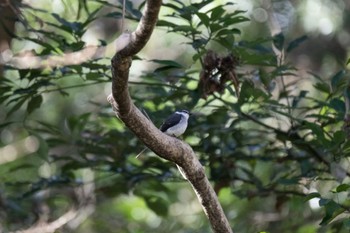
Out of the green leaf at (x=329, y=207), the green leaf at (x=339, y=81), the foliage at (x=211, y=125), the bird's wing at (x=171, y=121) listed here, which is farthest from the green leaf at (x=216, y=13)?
the green leaf at (x=329, y=207)

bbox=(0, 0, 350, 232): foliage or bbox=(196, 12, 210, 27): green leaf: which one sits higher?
bbox=(196, 12, 210, 27): green leaf

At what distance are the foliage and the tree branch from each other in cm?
47

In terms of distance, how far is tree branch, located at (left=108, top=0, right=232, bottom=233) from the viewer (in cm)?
241

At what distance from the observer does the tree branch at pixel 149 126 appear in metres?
2.41

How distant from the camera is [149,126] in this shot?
2.95m

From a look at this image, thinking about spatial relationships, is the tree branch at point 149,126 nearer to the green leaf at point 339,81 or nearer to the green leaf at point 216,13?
the green leaf at point 216,13

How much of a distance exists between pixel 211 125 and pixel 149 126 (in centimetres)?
190

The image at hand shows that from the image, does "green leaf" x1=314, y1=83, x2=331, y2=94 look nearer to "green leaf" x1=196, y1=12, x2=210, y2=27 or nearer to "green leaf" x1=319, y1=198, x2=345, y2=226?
"green leaf" x1=196, y1=12, x2=210, y2=27

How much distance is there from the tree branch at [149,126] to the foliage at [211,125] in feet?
1.55

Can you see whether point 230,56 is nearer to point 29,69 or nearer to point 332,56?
point 29,69

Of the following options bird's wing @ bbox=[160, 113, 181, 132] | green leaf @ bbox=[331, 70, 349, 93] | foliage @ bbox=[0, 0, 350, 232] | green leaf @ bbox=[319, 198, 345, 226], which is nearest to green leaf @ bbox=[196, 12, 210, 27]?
foliage @ bbox=[0, 0, 350, 232]

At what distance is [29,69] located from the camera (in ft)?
14.2

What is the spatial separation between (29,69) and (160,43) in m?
4.73

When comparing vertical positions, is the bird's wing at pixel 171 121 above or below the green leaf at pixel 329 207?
below
